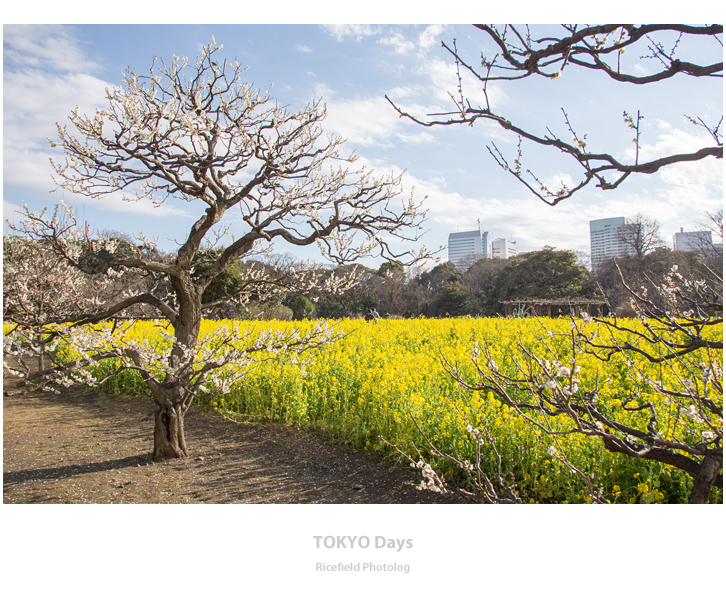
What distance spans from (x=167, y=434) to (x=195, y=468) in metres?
0.32

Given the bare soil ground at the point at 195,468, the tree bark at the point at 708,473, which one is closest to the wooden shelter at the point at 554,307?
the bare soil ground at the point at 195,468

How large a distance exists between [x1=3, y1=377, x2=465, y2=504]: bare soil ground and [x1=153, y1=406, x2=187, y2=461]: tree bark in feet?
0.26

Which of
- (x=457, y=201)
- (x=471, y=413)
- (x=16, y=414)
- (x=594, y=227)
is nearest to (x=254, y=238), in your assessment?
(x=457, y=201)

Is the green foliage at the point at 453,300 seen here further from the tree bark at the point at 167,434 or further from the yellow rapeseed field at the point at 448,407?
the tree bark at the point at 167,434

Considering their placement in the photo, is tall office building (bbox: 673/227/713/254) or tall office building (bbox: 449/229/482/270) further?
tall office building (bbox: 449/229/482/270)

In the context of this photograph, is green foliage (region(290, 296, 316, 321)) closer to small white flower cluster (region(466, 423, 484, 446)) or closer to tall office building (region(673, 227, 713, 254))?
tall office building (region(673, 227, 713, 254))

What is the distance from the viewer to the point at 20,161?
8.04 feet

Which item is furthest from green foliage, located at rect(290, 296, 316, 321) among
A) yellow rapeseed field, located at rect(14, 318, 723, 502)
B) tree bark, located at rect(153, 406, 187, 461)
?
tree bark, located at rect(153, 406, 187, 461)

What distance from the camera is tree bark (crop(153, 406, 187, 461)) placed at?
3.20 metres

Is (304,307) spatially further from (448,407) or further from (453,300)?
(448,407)

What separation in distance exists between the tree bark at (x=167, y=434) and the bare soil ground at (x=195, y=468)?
8 centimetres

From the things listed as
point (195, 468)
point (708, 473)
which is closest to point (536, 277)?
point (195, 468)

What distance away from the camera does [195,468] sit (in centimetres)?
312

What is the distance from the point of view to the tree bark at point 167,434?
320 centimetres
